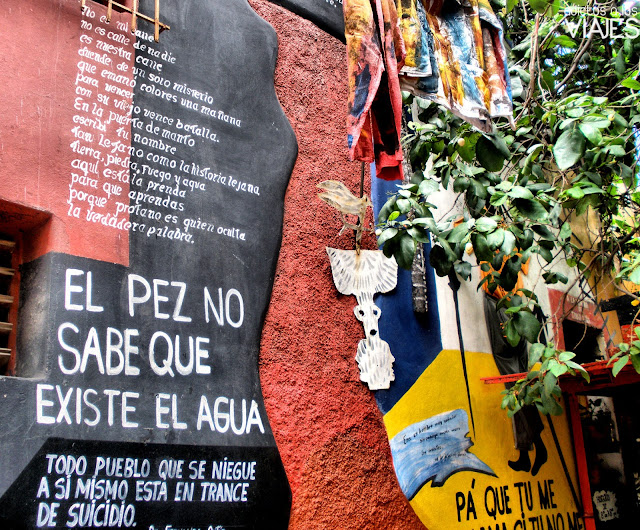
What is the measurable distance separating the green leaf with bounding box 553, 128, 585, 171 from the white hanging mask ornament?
1273 millimetres

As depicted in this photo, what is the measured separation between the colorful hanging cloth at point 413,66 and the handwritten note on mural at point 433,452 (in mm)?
1775

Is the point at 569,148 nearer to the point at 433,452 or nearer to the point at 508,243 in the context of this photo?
the point at 508,243

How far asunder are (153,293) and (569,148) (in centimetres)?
263

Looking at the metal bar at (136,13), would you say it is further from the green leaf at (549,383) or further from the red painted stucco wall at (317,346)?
the green leaf at (549,383)

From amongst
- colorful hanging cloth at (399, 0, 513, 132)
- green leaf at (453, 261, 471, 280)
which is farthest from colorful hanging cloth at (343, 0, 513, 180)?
green leaf at (453, 261, 471, 280)

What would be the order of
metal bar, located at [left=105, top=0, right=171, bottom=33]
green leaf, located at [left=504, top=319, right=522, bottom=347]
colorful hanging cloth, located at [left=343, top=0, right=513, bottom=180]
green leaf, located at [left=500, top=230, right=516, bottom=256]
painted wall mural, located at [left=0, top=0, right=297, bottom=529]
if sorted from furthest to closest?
green leaf, located at [left=504, top=319, right=522, bottom=347]
green leaf, located at [left=500, top=230, right=516, bottom=256]
colorful hanging cloth, located at [left=343, top=0, right=513, bottom=180]
metal bar, located at [left=105, top=0, right=171, bottom=33]
painted wall mural, located at [left=0, top=0, right=297, bottom=529]

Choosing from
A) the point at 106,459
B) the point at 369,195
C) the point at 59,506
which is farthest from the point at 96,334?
the point at 369,195

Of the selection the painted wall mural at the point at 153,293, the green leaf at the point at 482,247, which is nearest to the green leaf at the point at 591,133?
the green leaf at the point at 482,247

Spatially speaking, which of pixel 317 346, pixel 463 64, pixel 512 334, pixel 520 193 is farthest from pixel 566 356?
pixel 463 64

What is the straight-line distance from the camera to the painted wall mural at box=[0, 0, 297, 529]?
2.85 m

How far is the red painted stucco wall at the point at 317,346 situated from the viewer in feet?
12.0

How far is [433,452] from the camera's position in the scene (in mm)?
4457

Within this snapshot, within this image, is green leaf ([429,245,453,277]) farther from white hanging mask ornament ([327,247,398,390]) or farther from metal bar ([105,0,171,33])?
metal bar ([105,0,171,33])

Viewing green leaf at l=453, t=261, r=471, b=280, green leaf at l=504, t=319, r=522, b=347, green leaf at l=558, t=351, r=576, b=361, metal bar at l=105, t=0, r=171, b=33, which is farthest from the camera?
green leaf at l=453, t=261, r=471, b=280
